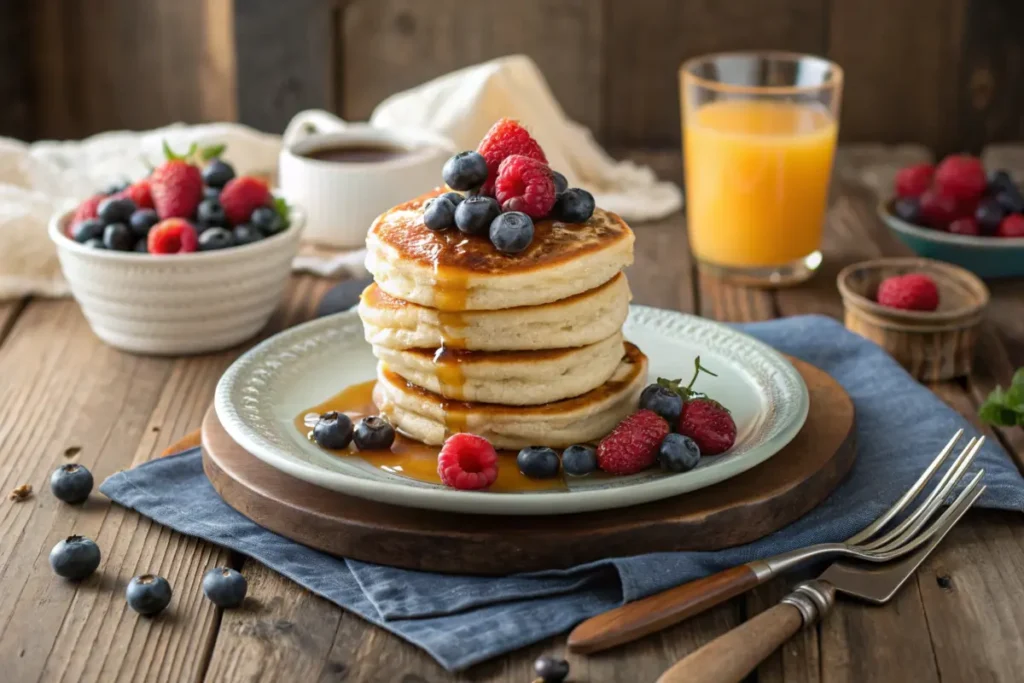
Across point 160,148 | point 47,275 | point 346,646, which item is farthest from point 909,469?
point 160,148

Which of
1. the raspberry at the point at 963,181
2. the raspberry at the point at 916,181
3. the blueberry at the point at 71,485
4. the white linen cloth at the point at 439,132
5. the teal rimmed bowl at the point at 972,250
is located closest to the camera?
the blueberry at the point at 71,485

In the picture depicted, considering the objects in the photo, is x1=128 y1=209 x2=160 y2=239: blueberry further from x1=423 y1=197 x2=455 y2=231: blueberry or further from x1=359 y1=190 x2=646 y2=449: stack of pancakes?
x1=423 y1=197 x2=455 y2=231: blueberry

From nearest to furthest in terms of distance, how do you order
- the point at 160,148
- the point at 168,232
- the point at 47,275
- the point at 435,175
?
the point at 168,232 < the point at 47,275 < the point at 435,175 < the point at 160,148

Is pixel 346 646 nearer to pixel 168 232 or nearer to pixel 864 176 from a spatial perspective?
pixel 168 232

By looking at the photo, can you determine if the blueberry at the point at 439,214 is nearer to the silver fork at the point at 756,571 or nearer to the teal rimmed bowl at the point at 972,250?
the silver fork at the point at 756,571

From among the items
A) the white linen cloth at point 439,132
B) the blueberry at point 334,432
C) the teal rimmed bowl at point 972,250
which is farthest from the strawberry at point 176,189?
the teal rimmed bowl at point 972,250

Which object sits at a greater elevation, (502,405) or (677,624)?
A: (502,405)
